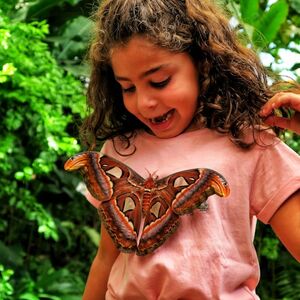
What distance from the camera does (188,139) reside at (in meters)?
1.25

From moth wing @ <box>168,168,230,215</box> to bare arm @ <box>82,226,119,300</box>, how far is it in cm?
28

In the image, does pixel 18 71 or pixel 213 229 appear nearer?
pixel 213 229

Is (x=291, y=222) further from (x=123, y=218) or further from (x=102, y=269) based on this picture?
(x=102, y=269)

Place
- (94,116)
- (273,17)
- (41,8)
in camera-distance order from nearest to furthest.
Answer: (94,116)
(273,17)
(41,8)

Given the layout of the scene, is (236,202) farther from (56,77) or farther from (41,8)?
(41,8)

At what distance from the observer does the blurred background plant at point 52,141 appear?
2.14m

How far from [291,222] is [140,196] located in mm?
280

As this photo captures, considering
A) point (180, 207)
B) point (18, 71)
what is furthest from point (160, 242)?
point (18, 71)

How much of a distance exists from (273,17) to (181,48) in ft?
4.29

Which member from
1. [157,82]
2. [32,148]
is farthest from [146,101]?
[32,148]

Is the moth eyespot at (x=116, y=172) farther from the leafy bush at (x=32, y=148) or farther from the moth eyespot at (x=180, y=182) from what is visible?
the leafy bush at (x=32, y=148)

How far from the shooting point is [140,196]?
1225 millimetres

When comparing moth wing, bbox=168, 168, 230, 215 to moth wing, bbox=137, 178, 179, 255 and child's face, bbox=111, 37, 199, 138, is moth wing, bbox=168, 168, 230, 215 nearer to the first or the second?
moth wing, bbox=137, 178, 179, 255

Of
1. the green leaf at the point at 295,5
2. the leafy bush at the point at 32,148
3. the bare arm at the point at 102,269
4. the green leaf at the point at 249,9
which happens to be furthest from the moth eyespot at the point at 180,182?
the green leaf at the point at 295,5
